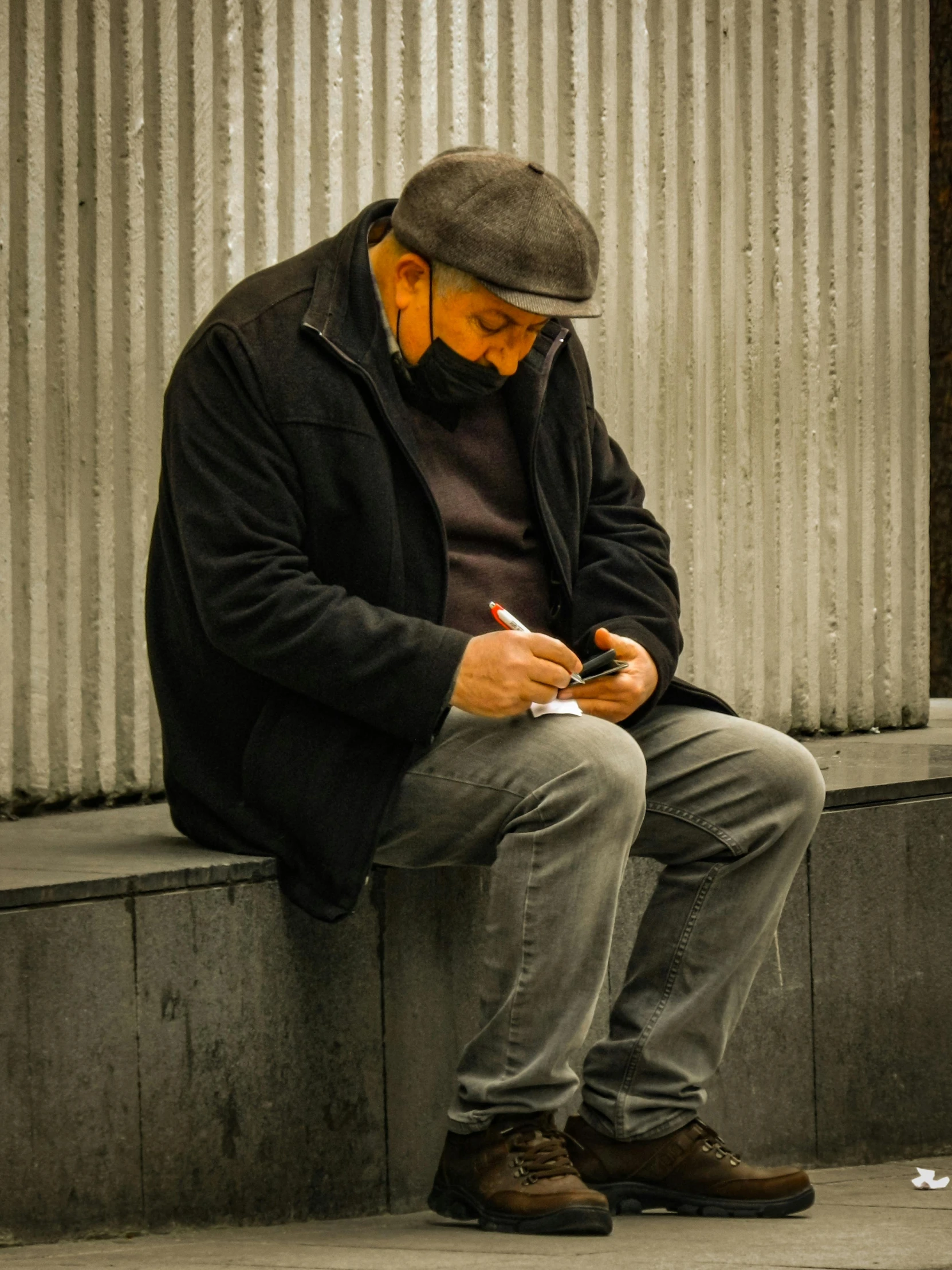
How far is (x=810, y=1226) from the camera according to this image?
11.3 ft

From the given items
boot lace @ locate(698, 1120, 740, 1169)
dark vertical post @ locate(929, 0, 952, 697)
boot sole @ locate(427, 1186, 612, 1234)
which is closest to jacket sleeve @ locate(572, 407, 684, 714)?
boot lace @ locate(698, 1120, 740, 1169)

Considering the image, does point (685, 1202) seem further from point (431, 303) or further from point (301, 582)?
point (431, 303)

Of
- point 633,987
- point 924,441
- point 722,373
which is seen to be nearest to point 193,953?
point 633,987

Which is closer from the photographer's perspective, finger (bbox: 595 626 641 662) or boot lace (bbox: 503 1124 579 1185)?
boot lace (bbox: 503 1124 579 1185)

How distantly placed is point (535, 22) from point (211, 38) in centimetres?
100

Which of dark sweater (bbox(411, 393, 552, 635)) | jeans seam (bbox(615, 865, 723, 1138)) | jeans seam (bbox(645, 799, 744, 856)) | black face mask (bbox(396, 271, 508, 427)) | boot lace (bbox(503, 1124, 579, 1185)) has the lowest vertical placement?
boot lace (bbox(503, 1124, 579, 1185))

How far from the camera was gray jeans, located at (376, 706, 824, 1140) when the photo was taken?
3256mm

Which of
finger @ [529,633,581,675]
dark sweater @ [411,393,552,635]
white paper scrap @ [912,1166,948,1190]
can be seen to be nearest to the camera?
finger @ [529,633,581,675]

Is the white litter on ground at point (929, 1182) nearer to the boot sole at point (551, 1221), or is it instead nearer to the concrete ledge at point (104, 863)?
the boot sole at point (551, 1221)

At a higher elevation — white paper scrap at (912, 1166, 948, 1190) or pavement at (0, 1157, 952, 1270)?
pavement at (0, 1157, 952, 1270)

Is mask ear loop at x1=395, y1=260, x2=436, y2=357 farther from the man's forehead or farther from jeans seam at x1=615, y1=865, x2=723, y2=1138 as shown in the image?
jeans seam at x1=615, y1=865, x2=723, y2=1138

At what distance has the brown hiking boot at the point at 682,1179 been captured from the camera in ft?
11.4

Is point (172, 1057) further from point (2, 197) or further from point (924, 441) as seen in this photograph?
point (924, 441)

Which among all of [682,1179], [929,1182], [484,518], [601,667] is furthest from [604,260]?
[682,1179]
